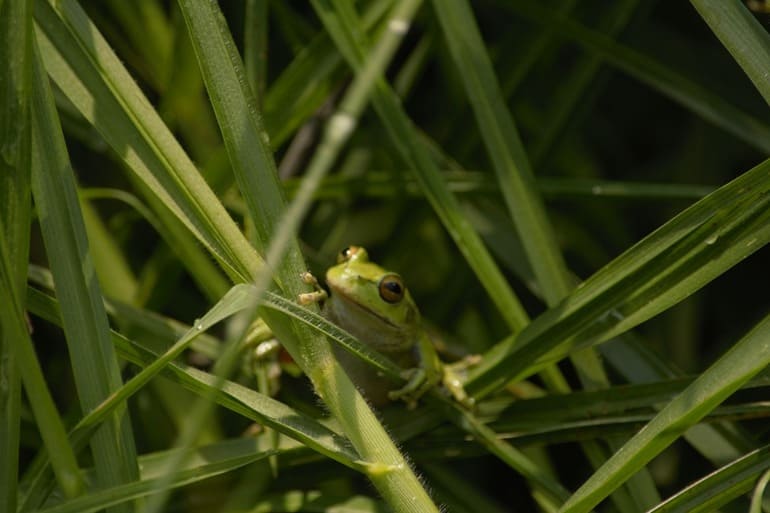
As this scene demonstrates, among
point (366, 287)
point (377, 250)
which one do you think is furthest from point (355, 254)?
point (377, 250)

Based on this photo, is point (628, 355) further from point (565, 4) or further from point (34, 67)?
point (34, 67)

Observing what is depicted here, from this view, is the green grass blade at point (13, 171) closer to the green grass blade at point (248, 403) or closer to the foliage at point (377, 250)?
the foliage at point (377, 250)

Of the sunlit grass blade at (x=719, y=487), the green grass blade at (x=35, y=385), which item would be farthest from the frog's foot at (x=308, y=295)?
the sunlit grass blade at (x=719, y=487)

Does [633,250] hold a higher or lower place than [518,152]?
lower

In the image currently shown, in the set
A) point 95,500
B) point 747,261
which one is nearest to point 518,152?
point 95,500

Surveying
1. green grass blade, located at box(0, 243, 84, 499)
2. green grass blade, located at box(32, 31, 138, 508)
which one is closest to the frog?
green grass blade, located at box(32, 31, 138, 508)

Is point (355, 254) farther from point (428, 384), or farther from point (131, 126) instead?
point (131, 126)

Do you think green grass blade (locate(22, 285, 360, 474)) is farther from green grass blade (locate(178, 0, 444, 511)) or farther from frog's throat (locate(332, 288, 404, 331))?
frog's throat (locate(332, 288, 404, 331))
